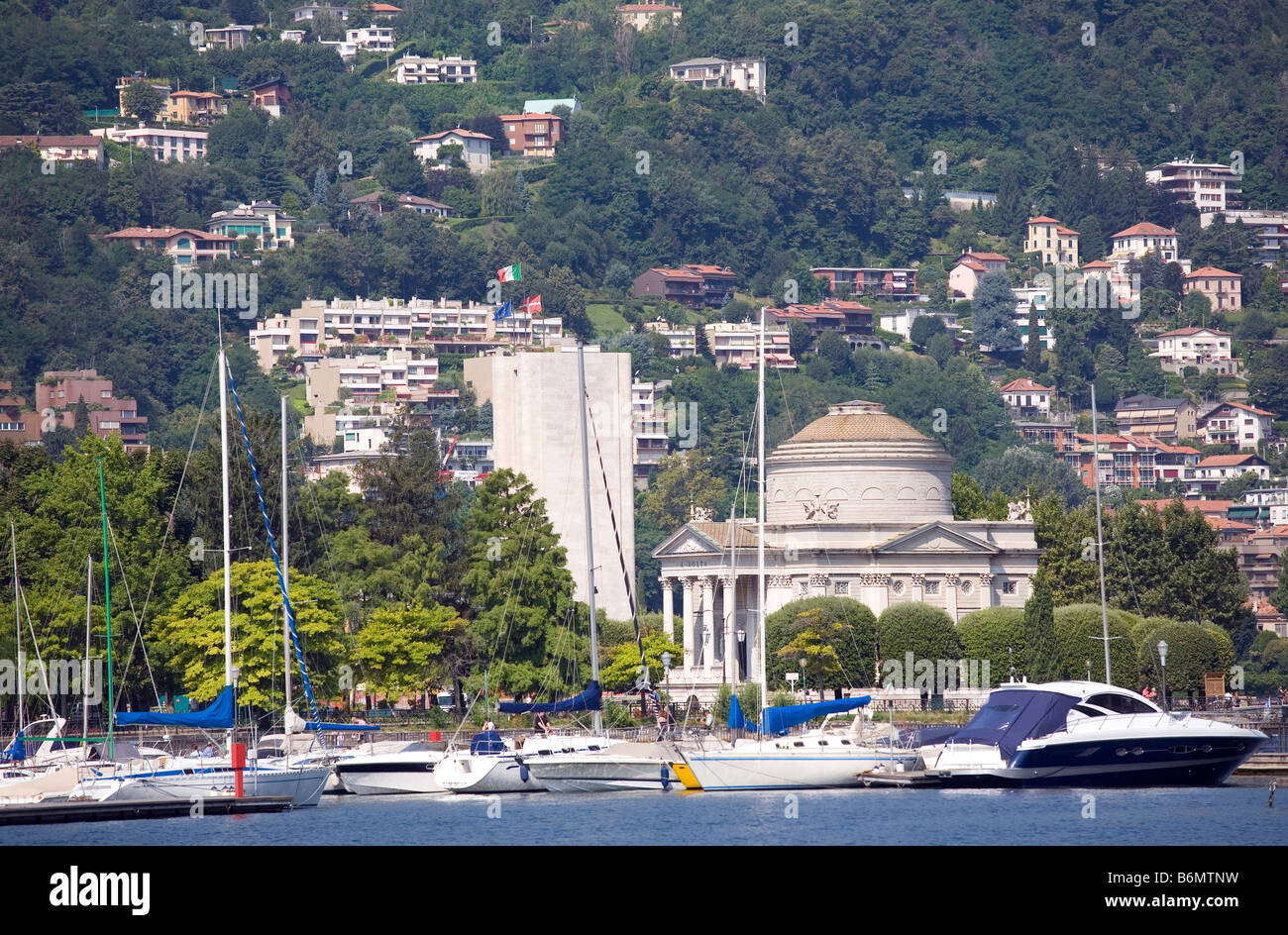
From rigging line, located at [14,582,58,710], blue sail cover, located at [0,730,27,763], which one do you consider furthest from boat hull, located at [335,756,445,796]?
rigging line, located at [14,582,58,710]

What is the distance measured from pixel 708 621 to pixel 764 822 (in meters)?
54.8

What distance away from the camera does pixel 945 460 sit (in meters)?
102

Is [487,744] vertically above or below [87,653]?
below

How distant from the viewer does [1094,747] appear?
53906 mm

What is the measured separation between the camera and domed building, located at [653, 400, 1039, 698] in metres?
95.2

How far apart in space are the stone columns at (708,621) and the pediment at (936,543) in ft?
26.9

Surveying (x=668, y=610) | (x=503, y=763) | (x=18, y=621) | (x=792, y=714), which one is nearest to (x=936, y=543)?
(x=668, y=610)

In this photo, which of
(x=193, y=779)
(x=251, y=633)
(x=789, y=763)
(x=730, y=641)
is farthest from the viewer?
(x=730, y=641)

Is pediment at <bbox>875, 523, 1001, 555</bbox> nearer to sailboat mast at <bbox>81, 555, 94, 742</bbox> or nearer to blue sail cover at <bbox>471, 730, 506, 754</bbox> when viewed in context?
sailboat mast at <bbox>81, 555, 94, 742</bbox>

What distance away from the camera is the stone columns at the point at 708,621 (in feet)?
320

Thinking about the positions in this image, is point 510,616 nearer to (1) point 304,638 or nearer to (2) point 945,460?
(1) point 304,638

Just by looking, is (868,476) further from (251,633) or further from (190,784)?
(190,784)
